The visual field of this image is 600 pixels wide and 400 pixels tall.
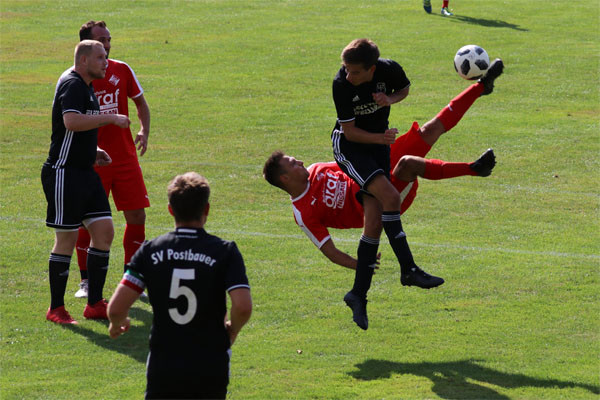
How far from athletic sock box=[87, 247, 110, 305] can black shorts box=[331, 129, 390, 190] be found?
2668mm

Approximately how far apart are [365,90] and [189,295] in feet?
13.4

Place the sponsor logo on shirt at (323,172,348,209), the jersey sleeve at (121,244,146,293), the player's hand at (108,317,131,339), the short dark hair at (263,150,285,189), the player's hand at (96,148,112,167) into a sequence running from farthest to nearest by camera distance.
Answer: the sponsor logo on shirt at (323,172,348,209) → the player's hand at (96,148,112,167) → the short dark hair at (263,150,285,189) → the player's hand at (108,317,131,339) → the jersey sleeve at (121,244,146,293)

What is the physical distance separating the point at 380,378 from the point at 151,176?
28.7 feet

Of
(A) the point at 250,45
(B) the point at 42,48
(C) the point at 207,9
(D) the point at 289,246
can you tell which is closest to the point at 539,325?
(D) the point at 289,246

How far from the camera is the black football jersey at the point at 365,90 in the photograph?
28.1ft

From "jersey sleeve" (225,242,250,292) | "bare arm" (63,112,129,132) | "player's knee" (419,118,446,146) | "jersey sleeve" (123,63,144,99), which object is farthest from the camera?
"jersey sleeve" (123,63,144,99)

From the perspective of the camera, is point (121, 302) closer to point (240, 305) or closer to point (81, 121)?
point (240, 305)

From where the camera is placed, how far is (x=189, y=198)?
5.12 m

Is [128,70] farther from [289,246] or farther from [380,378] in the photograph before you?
[380,378]

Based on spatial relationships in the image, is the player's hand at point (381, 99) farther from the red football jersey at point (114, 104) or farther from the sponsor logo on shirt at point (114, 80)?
the sponsor logo on shirt at point (114, 80)

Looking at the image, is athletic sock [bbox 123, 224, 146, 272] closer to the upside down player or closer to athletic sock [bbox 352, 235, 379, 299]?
the upside down player

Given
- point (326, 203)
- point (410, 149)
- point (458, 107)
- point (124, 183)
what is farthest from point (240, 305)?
point (458, 107)

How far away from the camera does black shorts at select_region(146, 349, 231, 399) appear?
5.15m

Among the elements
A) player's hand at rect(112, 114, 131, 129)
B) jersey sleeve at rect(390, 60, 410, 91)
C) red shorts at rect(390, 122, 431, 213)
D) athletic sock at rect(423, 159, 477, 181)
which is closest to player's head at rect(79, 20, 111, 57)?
player's hand at rect(112, 114, 131, 129)
